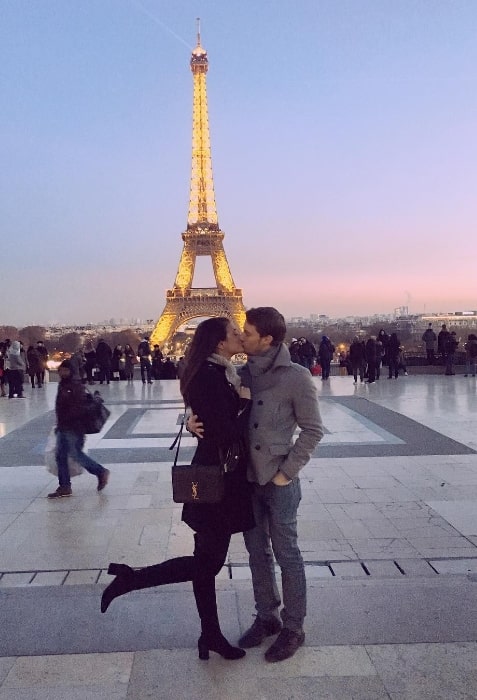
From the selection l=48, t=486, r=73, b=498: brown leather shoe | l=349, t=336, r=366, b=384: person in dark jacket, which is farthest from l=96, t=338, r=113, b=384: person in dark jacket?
l=48, t=486, r=73, b=498: brown leather shoe

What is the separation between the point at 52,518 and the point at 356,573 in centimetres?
250

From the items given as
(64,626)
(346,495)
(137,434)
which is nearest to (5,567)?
(64,626)

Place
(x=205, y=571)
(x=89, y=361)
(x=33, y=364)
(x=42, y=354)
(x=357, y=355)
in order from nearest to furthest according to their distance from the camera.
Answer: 1. (x=205, y=571)
2. (x=357, y=355)
3. (x=33, y=364)
4. (x=42, y=354)
5. (x=89, y=361)

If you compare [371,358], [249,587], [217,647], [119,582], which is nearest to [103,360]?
[371,358]

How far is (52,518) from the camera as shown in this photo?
17.3ft

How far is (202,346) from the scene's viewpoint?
2.96 meters

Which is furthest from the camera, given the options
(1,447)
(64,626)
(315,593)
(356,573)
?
(1,447)

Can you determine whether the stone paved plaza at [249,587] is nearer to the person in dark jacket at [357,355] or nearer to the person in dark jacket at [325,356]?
the person in dark jacket at [357,355]

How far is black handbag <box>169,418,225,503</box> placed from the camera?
114 inches

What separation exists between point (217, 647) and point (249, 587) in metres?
0.83

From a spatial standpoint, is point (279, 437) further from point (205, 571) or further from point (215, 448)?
point (205, 571)

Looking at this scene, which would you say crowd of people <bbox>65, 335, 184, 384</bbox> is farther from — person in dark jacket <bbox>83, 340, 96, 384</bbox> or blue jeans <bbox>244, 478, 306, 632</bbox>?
blue jeans <bbox>244, 478, 306, 632</bbox>

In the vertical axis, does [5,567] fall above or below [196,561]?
below

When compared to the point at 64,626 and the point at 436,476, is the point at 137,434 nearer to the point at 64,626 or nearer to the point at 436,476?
the point at 436,476
